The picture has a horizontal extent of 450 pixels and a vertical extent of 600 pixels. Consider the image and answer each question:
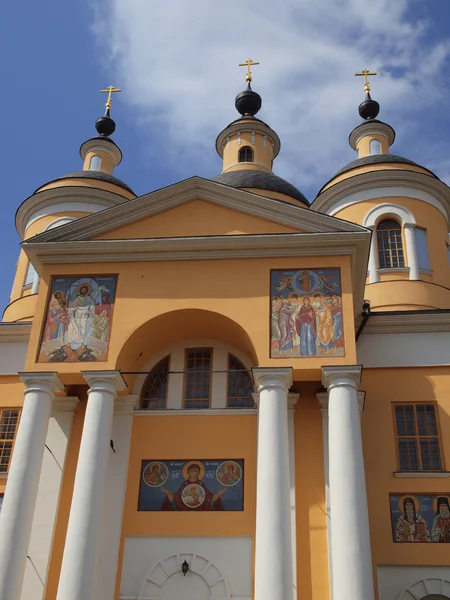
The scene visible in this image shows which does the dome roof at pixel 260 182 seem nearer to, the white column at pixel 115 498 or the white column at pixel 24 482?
the white column at pixel 115 498

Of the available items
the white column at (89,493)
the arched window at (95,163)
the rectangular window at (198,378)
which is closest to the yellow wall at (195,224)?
the rectangular window at (198,378)

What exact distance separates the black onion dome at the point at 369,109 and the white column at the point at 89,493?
1537cm

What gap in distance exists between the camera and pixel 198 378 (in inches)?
643

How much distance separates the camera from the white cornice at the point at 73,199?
23.4 m

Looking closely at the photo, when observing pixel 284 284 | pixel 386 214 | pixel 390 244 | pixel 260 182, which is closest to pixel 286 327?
pixel 284 284

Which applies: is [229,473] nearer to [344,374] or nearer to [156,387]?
→ [156,387]

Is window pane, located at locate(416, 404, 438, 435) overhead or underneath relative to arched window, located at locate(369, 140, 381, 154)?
underneath

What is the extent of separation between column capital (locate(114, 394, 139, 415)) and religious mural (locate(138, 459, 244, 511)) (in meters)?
1.27

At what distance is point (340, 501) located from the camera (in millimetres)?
12680

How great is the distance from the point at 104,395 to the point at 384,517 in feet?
19.4

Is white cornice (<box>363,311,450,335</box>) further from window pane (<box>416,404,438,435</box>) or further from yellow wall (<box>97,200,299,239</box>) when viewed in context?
yellow wall (<box>97,200,299,239</box>)

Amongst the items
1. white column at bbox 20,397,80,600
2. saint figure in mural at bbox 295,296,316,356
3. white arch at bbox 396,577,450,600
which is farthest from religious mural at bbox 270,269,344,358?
white column at bbox 20,397,80,600

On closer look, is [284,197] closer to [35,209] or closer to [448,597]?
[35,209]

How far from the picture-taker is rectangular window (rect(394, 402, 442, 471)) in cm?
1516
